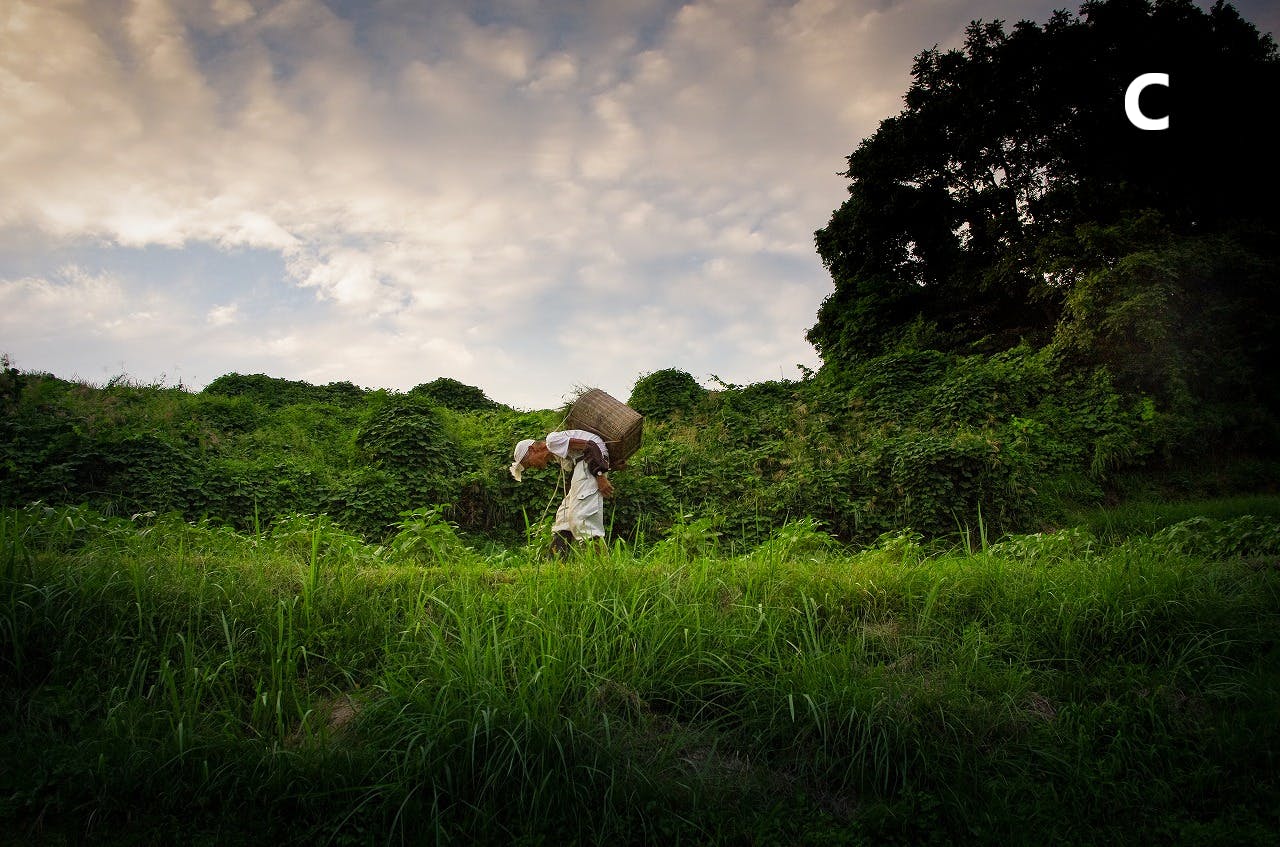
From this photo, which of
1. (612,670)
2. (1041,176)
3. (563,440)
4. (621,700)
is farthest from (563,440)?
(1041,176)

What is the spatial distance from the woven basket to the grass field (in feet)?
7.51

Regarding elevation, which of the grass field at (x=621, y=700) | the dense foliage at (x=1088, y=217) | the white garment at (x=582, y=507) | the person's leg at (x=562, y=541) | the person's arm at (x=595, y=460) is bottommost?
the grass field at (x=621, y=700)

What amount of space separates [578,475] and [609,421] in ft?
2.19

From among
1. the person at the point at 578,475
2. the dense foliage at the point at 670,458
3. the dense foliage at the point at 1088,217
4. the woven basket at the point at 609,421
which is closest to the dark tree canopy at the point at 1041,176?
the dense foliage at the point at 1088,217

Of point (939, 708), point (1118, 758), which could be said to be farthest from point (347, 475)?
point (1118, 758)

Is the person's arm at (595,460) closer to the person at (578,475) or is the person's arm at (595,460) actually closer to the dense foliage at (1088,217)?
the person at (578,475)

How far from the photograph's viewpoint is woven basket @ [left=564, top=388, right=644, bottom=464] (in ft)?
21.9

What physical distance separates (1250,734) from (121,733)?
501cm

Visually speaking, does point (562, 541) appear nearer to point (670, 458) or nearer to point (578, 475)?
point (578, 475)

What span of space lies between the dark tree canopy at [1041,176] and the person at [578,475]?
1183 centimetres

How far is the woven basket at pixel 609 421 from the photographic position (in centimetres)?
667

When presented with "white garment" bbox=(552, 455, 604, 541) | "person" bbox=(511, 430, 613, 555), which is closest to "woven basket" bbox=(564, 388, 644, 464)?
"person" bbox=(511, 430, 613, 555)

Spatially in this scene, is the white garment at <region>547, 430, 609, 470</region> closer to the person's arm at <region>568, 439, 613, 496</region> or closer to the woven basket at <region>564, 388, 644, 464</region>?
the person's arm at <region>568, 439, 613, 496</region>

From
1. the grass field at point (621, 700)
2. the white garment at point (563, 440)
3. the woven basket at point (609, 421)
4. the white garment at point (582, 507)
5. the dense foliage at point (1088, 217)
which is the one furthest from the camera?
Result: the dense foliage at point (1088, 217)
